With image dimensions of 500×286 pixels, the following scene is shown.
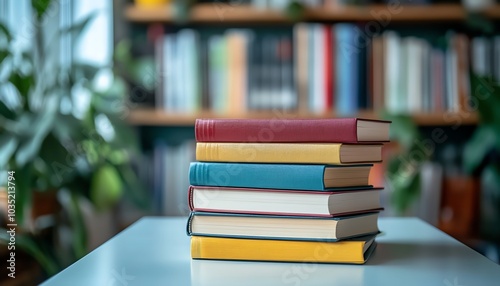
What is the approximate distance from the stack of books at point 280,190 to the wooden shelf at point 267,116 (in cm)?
123

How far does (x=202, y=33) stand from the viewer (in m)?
2.16

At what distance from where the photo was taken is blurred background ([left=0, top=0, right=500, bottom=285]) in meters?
1.79

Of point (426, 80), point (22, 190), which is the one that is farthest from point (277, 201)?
point (426, 80)

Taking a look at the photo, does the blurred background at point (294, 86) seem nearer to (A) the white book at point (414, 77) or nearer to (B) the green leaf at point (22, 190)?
(A) the white book at point (414, 77)

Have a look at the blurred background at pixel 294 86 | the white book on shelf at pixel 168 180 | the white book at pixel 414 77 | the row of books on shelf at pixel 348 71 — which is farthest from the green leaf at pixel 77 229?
the white book at pixel 414 77

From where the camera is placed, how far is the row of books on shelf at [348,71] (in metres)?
A: 1.93

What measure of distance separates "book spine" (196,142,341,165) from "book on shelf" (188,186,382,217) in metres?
0.03

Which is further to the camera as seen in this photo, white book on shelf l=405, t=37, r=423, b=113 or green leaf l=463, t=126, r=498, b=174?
white book on shelf l=405, t=37, r=423, b=113

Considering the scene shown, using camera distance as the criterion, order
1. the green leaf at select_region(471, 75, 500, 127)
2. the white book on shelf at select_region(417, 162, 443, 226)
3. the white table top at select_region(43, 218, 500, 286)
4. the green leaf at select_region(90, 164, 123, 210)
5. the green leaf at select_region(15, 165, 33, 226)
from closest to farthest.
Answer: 1. the white table top at select_region(43, 218, 500, 286)
2. the green leaf at select_region(15, 165, 33, 226)
3. the green leaf at select_region(90, 164, 123, 210)
4. the green leaf at select_region(471, 75, 500, 127)
5. the white book on shelf at select_region(417, 162, 443, 226)

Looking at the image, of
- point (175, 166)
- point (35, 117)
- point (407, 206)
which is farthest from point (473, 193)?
point (35, 117)

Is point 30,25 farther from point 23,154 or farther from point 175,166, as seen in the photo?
point 175,166

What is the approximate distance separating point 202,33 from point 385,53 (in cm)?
65

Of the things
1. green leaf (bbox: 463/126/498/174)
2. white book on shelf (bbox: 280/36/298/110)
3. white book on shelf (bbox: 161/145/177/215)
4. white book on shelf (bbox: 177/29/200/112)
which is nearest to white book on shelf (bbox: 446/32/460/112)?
green leaf (bbox: 463/126/498/174)

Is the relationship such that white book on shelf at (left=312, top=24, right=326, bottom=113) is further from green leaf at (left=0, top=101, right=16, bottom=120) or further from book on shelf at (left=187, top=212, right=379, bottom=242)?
book on shelf at (left=187, top=212, right=379, bottom=242)
